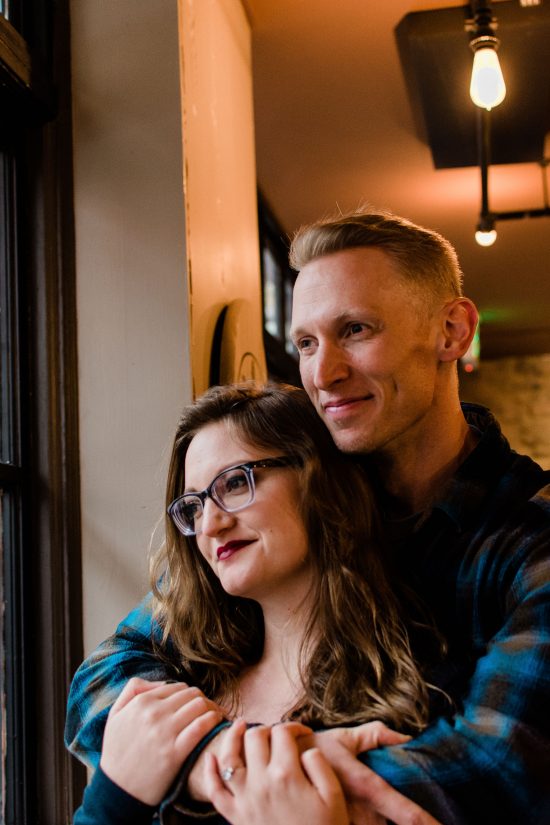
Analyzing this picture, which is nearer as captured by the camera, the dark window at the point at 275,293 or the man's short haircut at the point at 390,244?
the man's short haircut at the point at 390,244

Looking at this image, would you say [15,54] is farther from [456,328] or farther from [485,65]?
[485,65]

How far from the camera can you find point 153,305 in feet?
6.42

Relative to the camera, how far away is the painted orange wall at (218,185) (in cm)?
204

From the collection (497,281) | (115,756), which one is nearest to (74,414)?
(115,756)

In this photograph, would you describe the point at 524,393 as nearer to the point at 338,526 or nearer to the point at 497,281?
the point at 497,281

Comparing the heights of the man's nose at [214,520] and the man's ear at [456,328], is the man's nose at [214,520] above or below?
below

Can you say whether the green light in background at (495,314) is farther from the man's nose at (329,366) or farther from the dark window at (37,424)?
the man's nose at (329,366)

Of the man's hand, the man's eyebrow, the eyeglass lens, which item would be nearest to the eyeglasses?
the eyeglass lens

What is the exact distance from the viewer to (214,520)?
4.30 feet

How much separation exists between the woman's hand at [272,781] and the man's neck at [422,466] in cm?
49

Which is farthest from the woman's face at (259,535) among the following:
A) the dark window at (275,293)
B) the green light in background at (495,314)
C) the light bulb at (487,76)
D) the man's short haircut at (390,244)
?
the green light in background at (495,314)

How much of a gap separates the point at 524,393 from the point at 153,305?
788 centimetres

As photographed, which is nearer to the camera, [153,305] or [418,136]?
[153,305]

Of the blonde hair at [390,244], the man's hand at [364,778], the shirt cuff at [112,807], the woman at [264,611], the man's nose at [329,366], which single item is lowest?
the shirt cuff at [112,807]
